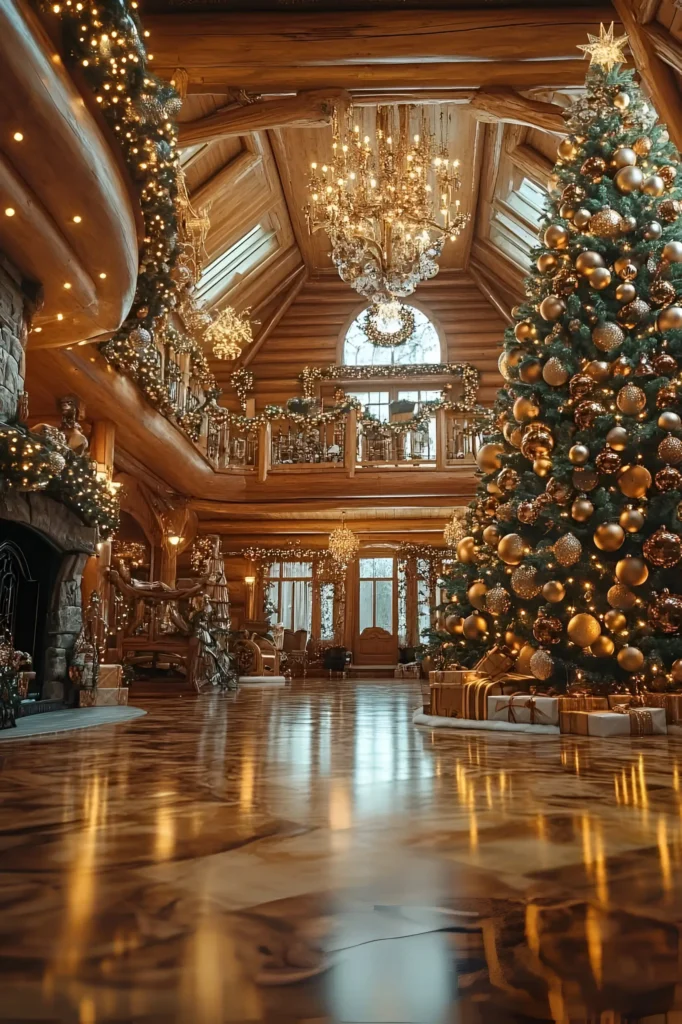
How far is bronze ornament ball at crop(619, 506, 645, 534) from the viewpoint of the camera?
4992 mm

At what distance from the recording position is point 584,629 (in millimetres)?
4918

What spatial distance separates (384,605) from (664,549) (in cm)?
1195

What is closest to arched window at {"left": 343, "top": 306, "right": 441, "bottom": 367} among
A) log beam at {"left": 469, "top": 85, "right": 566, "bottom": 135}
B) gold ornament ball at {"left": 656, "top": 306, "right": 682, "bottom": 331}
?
log beam at {"left": 469, "top": 85, "right": 566, "bottom": 135}

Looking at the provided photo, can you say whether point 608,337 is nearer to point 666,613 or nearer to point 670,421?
point 670,421

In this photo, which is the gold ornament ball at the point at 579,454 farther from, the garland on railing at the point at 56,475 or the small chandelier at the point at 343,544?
the small chandelier at the point at 343,544

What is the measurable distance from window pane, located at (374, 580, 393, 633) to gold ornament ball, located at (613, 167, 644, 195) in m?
11.6

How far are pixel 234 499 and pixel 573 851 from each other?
1296 cm

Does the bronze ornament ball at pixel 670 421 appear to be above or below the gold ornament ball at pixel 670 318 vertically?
below

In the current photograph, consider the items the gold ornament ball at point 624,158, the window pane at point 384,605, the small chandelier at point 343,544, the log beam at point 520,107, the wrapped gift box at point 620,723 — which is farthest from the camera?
the window pane at point 384,605

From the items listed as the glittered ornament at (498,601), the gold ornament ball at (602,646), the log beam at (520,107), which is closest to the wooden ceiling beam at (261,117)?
the log beam at (520,107)

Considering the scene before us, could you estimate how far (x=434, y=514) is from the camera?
15203mm

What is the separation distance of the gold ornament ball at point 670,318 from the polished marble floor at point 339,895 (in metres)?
3.61

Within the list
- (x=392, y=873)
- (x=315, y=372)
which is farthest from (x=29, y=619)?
(x=315, y=372)

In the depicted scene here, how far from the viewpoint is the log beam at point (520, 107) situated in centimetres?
869
